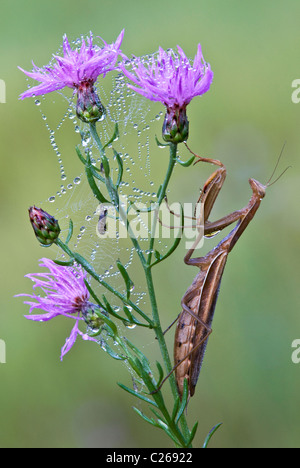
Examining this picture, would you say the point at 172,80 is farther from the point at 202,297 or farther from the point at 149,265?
the point at 202,297

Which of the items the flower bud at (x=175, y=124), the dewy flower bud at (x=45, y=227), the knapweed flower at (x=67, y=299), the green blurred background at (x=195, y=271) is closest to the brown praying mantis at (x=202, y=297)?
the flower bud at (x=175, y=124)

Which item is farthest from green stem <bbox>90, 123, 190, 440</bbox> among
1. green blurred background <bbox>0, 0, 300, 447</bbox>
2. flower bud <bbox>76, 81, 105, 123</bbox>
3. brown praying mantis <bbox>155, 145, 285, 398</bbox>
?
green blurred background <bbox>0, 0, 300, 447</bbox>

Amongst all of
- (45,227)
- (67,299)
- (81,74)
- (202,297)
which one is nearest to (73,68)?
(81,74)

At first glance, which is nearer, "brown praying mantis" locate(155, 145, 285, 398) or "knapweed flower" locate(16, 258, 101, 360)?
"knapweed flower" locate(16, 258, 101, 360)

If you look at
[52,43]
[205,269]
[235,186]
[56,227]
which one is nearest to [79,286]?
[56,227]

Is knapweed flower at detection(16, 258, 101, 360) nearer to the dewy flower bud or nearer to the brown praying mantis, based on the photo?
the dewy flower bud

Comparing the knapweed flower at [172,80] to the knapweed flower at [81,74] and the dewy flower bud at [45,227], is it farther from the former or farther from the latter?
the dewy flower bud at [45,227]
